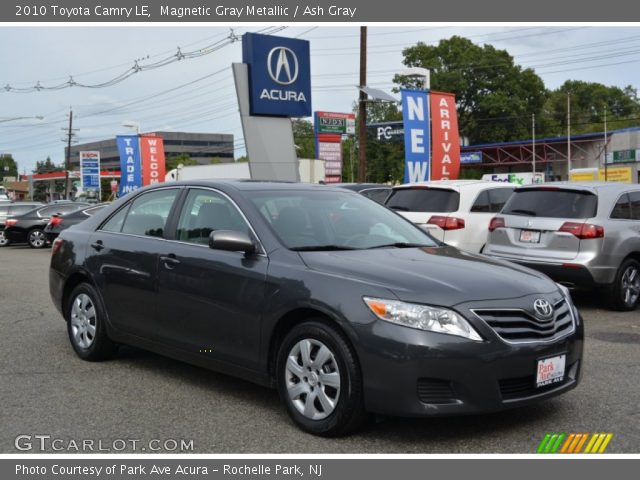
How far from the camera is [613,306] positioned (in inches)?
371

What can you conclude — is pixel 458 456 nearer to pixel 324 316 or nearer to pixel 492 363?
pixel 492 363

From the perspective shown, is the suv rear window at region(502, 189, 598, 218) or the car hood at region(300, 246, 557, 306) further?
the suv rear window at region(502, 189, 598, 218)

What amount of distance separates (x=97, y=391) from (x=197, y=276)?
1213 mm

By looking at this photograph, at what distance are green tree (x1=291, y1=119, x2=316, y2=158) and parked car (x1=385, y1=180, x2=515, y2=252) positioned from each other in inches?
3310

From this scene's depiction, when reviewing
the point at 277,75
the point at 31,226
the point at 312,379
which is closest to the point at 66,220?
the point at 31,226

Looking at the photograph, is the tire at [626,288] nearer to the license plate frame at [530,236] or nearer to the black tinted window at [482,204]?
the license plate frame at [530,236]

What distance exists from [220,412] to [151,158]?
2914 cm

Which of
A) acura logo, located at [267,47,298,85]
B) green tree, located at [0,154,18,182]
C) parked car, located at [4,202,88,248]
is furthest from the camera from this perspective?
green tree, located at [0,154,18,182]

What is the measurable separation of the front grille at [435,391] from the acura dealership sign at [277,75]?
1178 cm

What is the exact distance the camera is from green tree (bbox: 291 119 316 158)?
331 ft

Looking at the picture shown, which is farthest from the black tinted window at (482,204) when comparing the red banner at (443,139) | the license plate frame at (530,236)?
the red banner at (443,139)

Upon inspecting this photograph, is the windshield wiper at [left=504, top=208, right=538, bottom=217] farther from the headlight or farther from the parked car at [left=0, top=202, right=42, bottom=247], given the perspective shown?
the parked car at [left=0, top=202, right=42, bottom=247]

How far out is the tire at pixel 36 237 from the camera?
2439 centimetres

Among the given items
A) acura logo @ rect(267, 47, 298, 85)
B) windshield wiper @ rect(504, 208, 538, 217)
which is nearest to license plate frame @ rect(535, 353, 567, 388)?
windshield wiper @ rect(504, 208, 538, 217)
